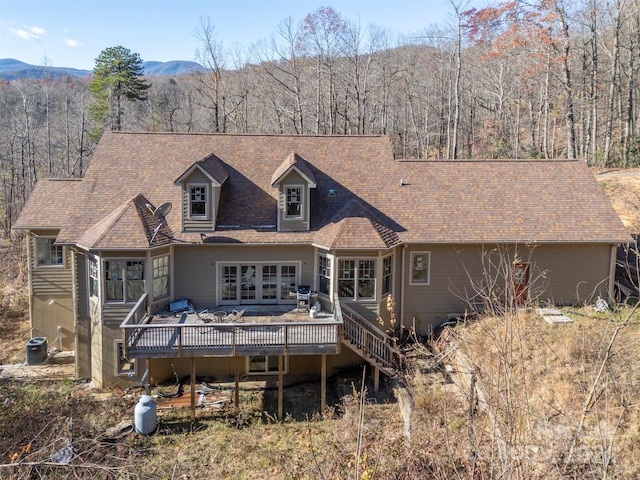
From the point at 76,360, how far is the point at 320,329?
8708 mm

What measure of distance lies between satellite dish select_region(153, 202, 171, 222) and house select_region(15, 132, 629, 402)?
1.6 inches

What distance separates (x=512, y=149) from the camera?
37.9 m

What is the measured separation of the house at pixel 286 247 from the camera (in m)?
14.2

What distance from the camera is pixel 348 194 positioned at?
16.8 meters

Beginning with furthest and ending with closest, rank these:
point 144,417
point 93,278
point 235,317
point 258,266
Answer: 1. point 258,266
2. point 93,278
3. point 235,317
4. point 144,417

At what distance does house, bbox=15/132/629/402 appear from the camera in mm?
14172

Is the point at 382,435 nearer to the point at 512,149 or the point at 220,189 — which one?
the point at 220,189

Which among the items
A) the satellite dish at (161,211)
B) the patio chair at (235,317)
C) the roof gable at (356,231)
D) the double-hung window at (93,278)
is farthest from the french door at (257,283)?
the double-hung window at (93,278)

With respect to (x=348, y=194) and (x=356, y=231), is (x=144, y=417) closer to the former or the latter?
(x=356, y=231)

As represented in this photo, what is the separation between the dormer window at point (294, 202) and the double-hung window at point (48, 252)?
9.28m

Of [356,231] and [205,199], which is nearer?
[356,231]

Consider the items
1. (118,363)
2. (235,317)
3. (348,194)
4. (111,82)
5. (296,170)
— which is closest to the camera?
(235,317)

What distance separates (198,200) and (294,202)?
10.9 feet

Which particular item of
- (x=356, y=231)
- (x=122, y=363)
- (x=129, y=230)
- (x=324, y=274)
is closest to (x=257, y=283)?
(x=324, y=274)
